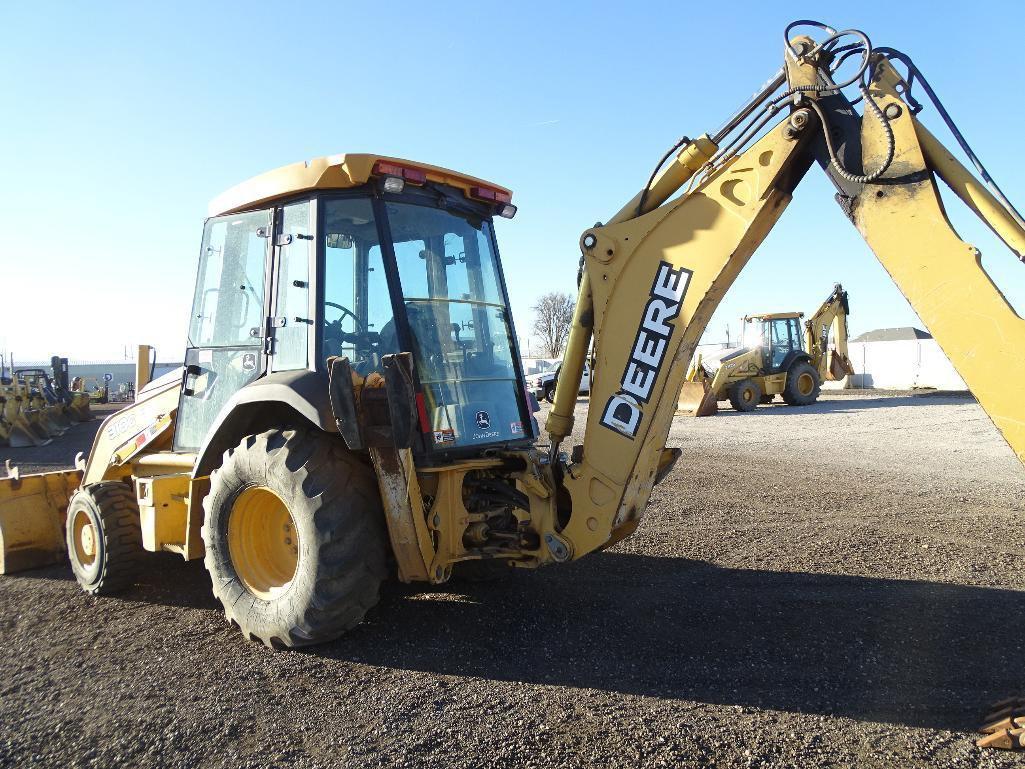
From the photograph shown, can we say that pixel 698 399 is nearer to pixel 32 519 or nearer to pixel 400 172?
pixel 32 519

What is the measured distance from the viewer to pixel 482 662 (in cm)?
409

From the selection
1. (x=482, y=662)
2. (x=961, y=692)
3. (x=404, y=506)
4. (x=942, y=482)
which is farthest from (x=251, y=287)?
(x=942, y=482)

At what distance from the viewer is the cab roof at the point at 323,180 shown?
4.36m

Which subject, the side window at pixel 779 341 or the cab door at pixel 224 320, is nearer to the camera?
the cab door at pixel 224 320

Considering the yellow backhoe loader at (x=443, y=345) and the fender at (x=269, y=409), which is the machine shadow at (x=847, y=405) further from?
the fender at (x=269, y=409)

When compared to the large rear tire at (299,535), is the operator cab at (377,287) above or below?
above

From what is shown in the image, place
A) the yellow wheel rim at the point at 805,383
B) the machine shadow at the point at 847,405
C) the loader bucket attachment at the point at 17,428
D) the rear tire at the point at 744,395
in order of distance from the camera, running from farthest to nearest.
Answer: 1. the yellow wheel rim at the point at 805,383
2. the rear tire at the point at 744,395
3. the machine shadow at the point at 847,405
4. the loader bucket attachment at the point at 17,428

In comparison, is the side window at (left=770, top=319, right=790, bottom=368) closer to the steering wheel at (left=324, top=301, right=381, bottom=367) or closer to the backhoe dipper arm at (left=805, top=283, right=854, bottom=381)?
the backhoe dipper arm at (left=805, top=283, right=854, bottom=381)

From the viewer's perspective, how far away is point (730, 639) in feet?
14.2

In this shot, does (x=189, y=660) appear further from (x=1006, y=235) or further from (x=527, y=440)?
(x=1006, y=235)

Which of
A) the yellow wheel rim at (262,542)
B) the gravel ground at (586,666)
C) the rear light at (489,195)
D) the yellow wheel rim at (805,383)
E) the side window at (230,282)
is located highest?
the rear light at (489,195)

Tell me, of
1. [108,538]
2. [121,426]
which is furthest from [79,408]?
[108,538]

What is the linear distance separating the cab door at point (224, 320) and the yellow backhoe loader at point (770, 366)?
16.2 meters

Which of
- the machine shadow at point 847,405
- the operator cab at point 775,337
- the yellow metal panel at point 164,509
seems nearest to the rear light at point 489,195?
the yellow metal panel at point 164,509
